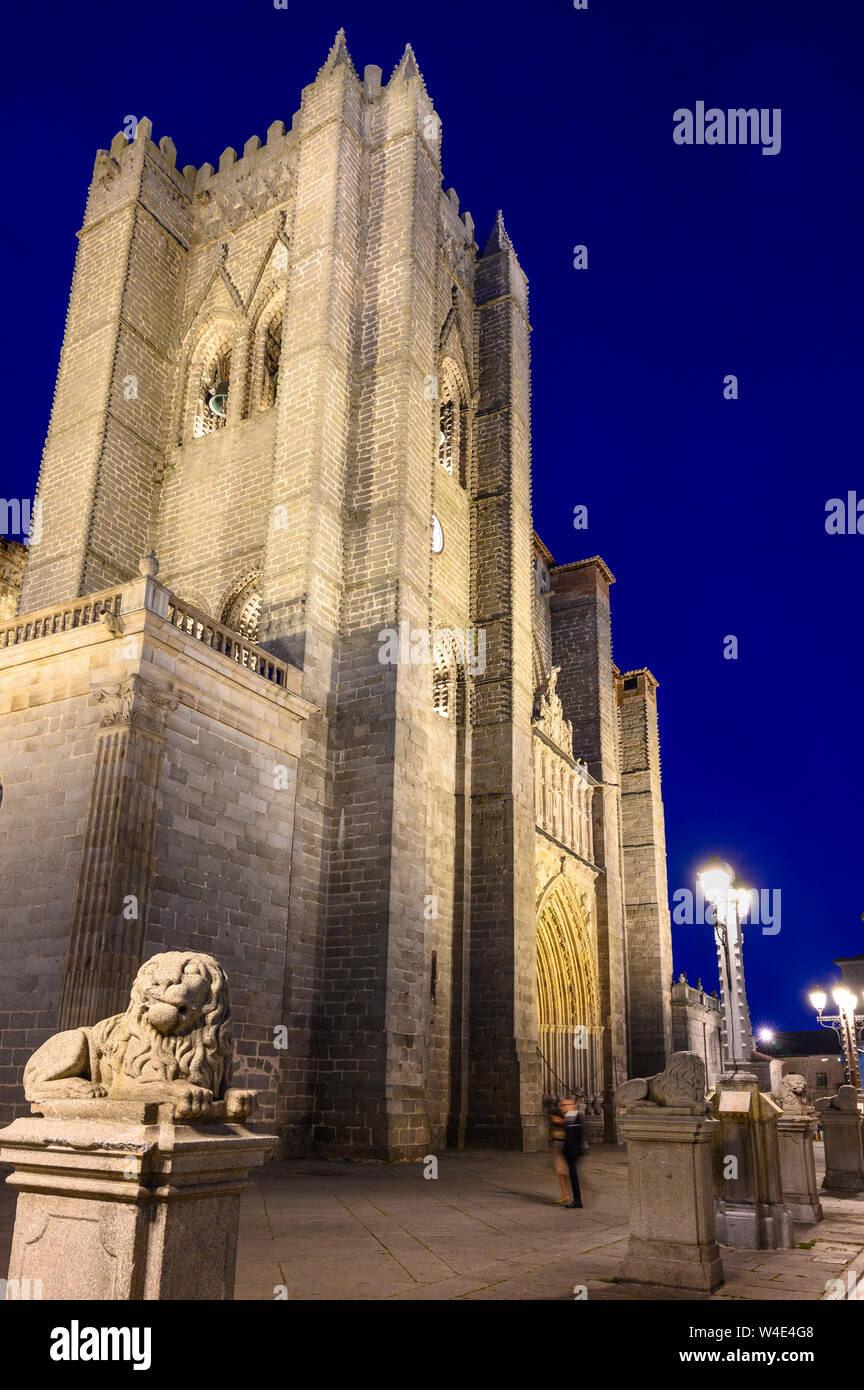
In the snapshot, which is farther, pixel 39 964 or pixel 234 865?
pixel 234 865

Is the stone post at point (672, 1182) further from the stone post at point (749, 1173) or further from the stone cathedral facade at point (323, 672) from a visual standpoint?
the stone cathedral facade at point (323, 672)

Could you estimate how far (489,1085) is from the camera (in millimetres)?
18719

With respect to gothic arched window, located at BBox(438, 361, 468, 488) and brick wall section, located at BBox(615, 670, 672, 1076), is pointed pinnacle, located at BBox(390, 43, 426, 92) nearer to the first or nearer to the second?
gothic arched window, located at BBox(438, 361, 468, 488)

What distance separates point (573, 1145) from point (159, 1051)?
26.1 ft

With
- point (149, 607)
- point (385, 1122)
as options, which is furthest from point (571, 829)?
point (149, 607)

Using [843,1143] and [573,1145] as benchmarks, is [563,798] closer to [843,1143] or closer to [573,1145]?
[843,1143]

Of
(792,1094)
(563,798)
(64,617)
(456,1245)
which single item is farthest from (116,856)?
(563,798)

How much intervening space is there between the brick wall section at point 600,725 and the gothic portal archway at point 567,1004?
662 mm

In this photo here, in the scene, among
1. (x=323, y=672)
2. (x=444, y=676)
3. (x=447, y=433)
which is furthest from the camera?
(x=447, y=433)

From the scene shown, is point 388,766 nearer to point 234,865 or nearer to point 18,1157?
point 234,865

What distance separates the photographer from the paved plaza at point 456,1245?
5.71 metres

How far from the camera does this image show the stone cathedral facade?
1283 centimetres

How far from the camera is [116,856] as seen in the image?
11.7 meters

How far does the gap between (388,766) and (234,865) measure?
3475mm
